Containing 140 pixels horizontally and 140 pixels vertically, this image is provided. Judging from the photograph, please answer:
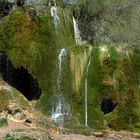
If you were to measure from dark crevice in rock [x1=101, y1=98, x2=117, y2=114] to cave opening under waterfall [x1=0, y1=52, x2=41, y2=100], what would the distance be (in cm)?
274

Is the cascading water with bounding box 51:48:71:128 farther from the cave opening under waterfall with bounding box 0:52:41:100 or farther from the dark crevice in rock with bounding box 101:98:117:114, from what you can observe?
the dark crevice in rock with bounding box 101:98:117:114

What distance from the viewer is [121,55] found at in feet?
63.4

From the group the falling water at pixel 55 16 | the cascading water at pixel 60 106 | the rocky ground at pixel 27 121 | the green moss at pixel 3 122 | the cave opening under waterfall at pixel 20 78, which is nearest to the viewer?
the green moss at pixel 3 122

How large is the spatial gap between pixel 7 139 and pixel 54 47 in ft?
30.5

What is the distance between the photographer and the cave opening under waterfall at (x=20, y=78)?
18.8 m

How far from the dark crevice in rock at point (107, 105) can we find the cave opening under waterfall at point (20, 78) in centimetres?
274

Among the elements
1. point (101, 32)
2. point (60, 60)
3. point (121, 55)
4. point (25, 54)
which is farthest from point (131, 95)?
point (101, 32)

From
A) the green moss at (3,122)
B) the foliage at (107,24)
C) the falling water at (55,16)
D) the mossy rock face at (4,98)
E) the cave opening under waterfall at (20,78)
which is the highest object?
the foliage at (107,24)

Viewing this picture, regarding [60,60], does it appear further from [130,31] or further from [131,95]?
[130,31]

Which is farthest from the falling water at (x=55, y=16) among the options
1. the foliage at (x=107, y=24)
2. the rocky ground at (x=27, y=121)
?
the foliage at (x=107, y=24)

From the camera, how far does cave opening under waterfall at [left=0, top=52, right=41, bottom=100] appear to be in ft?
61.6

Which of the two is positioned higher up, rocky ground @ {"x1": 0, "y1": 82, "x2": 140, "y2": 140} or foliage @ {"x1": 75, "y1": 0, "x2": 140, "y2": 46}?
foliage @ {"x1": 75, "y1": 0, "x2": 140, "y2": 46}

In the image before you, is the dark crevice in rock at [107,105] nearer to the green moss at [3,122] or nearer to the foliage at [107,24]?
the green moss at [3,122]

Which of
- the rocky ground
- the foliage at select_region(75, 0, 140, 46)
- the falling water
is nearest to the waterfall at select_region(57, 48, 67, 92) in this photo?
the falling water
